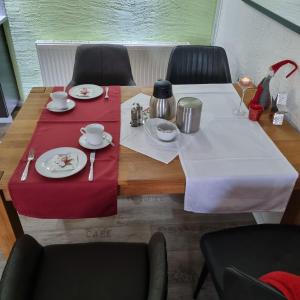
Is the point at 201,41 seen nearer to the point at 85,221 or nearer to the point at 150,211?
the point at 150,211

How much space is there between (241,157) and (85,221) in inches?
39.4

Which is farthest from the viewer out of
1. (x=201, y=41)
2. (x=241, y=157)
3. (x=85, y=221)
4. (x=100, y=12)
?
(x=201, y=41)

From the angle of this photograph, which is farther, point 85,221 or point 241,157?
point 85,221

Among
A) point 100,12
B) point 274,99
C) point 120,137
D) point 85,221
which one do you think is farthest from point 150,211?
point 100,12

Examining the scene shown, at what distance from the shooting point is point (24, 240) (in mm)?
1001

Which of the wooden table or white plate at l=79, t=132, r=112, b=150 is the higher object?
white plate at l=79, t=132, r=112, b=150

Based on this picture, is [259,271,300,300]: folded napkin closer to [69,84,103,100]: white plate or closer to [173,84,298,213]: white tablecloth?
[173,84,298,213]: white tablecloth

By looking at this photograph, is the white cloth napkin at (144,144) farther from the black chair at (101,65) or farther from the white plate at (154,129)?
the black chair at (101,65)

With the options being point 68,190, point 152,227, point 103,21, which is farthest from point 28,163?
point 103,21

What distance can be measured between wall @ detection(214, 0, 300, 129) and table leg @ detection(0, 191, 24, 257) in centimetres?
128

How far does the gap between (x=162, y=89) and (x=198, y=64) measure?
0.80 metres

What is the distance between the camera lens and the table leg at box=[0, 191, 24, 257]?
1.11m

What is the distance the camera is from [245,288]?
2.08 feet

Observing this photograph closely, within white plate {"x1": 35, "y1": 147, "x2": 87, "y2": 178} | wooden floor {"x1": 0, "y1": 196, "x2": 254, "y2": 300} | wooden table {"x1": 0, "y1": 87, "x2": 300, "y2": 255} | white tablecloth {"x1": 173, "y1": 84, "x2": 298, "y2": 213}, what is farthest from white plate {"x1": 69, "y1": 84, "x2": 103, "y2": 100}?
wooden floor {"x1": 0, "y1": 196, "x2": 254, "y2": 300}
